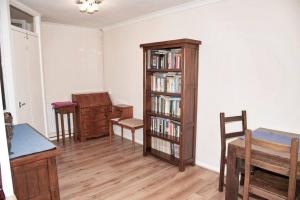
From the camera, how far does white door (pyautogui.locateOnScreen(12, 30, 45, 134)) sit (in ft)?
9.69

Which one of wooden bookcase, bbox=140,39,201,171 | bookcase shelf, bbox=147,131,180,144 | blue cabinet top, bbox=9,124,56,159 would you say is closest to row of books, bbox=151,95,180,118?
wooden bookcase, bbox=140,39,201,171

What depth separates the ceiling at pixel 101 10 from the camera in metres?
3.02

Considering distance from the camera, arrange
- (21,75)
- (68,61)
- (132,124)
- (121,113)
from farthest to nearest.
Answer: (68,61)
(121,113)
(132,124)
(21,75)

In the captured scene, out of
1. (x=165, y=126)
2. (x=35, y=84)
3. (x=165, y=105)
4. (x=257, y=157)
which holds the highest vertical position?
(x=35, y=84)

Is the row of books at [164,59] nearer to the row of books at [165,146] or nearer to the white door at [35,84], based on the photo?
the row of books at [165,146]

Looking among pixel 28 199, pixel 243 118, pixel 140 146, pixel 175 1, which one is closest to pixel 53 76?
pixel 140 146

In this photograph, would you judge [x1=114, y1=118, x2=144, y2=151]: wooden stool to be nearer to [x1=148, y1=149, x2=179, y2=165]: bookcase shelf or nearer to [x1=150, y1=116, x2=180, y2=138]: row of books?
[x1=150, y1=116, x2=180, y2=138]: row of books

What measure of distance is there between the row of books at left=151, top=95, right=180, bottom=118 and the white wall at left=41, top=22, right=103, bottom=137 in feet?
6.69

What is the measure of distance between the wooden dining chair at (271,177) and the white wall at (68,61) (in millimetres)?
3868

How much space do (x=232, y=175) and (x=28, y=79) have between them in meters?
3.11

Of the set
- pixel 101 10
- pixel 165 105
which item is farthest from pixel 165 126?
pixel 101 10

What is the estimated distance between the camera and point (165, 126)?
335cm

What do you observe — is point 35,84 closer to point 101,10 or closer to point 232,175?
point 101,10

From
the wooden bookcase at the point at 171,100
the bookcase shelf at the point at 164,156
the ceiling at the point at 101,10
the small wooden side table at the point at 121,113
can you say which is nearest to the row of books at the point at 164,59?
the wooden bookcase at the point at 171,100
